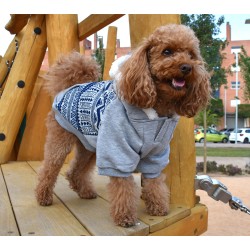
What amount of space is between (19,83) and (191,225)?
1842 millimetres

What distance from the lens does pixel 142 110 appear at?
1.25 metres

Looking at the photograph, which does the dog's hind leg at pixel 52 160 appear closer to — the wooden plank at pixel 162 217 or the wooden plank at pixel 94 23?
the wooden plank at pixel 162 217

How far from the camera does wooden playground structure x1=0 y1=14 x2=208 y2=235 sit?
4.39 feet

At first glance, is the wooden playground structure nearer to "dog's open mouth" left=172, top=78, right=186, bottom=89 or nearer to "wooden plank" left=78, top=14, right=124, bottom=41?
"wooden plank" left=78, top=14, right=124, bottom=41

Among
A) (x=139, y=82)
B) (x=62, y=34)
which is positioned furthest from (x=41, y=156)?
(x=139, y=82)

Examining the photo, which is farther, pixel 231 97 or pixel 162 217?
pixel 231 97

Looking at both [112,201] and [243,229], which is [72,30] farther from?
[243,229]

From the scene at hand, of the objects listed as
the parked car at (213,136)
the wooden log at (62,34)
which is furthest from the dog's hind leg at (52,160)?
the parked car at (213,136)

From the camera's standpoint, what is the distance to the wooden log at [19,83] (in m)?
2.74

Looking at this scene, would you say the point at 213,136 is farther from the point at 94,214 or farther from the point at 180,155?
the point at 94,214

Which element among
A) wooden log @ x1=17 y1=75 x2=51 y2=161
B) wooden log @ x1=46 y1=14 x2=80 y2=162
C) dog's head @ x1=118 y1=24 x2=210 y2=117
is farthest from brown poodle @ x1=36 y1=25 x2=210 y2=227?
wooden log @ x1=17 y1=75 x2=51 y2=161

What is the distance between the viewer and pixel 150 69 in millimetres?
1221

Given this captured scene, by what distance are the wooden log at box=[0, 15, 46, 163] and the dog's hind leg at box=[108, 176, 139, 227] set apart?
1.69m
